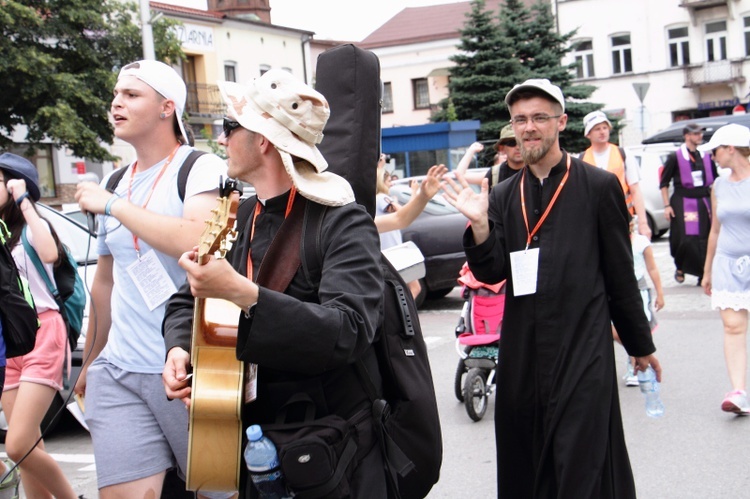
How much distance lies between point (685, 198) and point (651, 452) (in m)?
7.55

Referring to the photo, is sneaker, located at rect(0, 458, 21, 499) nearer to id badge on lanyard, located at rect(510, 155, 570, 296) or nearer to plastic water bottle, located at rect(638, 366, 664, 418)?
id badge on lanyard, located at rect(510, 155, 570, 296)

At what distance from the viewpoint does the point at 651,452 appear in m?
6.23

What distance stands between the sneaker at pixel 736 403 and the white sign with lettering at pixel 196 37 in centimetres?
3738

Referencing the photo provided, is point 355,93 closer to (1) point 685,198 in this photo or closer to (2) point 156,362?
(2) point 156,362

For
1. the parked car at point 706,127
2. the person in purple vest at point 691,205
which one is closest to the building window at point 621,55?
the parked car at point 706,127

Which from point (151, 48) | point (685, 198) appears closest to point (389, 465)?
point (685, 198)

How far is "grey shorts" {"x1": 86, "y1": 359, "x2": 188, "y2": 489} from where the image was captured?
3.54m

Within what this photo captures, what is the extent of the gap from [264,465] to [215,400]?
0.72ft

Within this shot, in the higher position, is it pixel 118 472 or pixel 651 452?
pixel 118 472

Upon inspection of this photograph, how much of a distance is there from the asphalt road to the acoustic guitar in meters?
3.16

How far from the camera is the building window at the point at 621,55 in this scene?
46.1 m

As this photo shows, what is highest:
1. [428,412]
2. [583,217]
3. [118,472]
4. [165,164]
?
[165,164]

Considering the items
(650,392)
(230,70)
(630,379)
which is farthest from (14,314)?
(230,70)

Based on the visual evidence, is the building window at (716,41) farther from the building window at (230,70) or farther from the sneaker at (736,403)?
the sneaker at (736,403)
